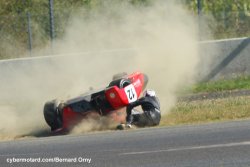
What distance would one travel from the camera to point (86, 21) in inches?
936

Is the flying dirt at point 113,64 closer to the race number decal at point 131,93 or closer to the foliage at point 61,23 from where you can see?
the foliage at point 61,23

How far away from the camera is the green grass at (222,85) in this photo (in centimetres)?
2021

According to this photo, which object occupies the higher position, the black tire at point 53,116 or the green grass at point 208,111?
the black tire at point 53,116

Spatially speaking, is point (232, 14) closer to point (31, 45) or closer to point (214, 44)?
point (214, 44)

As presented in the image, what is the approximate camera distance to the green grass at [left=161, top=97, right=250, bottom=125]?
15.2 metres

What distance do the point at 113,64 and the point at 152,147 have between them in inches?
344

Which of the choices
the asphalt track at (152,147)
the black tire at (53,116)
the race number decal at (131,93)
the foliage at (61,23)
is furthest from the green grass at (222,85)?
the asphalt track at (152,147)

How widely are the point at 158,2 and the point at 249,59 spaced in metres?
3.62

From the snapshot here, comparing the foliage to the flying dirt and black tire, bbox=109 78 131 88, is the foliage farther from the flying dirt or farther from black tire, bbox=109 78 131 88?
black tire, bbox=109 78 131 88

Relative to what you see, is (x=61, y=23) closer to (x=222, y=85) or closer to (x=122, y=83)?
(x=222, y=85)

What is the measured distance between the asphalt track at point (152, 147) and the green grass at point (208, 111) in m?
1.28

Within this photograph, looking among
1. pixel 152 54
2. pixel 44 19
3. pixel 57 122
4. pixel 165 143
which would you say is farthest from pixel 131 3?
pixel 165 143

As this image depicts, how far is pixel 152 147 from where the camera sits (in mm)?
11648

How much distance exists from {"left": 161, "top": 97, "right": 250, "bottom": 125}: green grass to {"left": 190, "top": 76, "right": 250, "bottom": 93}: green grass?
1.61 meters
